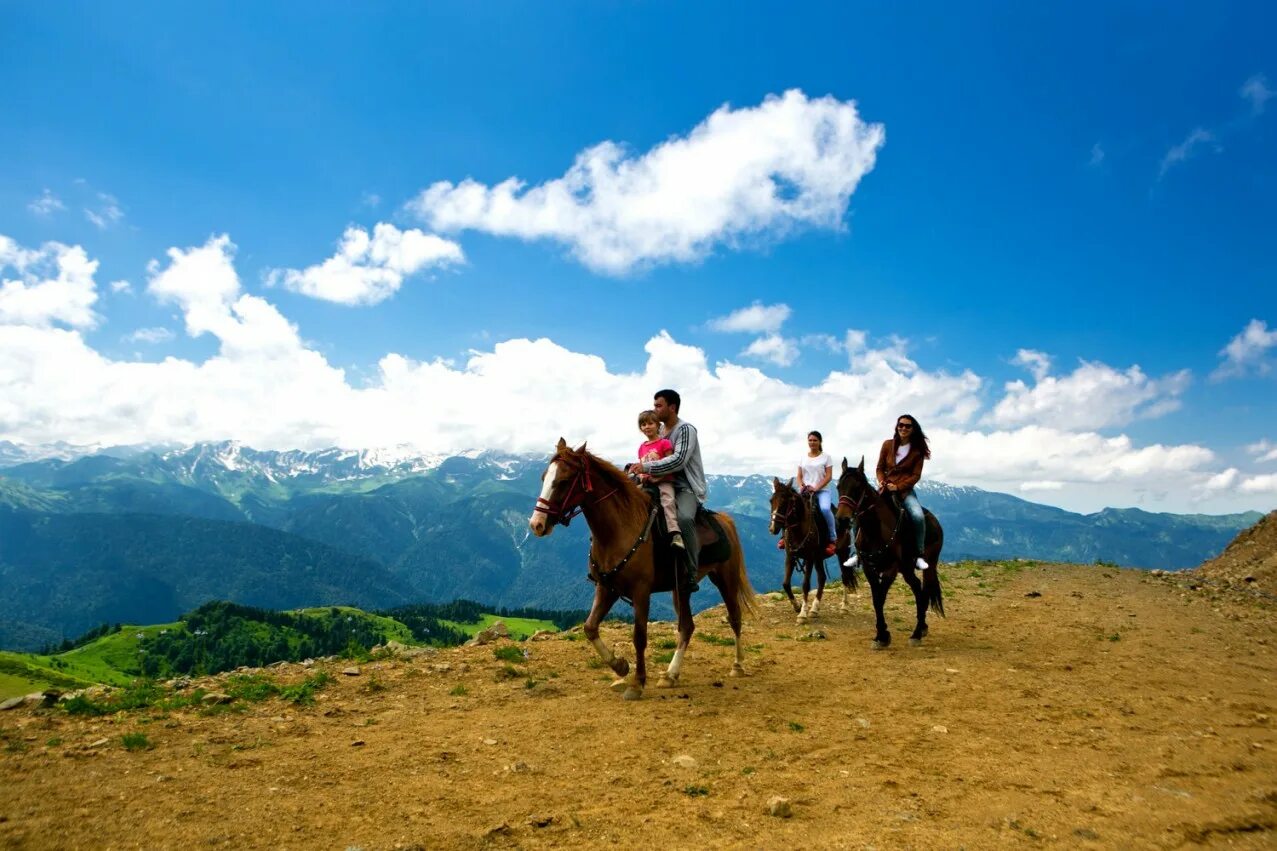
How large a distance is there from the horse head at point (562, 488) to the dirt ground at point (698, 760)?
2.82 m

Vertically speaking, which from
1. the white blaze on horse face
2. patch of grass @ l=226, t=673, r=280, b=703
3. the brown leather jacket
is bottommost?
patch of grass @ l=226, t=673, r=280, b=703

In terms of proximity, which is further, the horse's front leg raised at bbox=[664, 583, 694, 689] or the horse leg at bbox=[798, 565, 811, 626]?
the horse leg at bbox=[798, 565, 811, 626]

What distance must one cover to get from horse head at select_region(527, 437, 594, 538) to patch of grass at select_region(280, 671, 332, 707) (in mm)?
4680

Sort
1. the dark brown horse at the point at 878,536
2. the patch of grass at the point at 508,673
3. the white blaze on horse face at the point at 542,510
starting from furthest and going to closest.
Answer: the dark brown horse at the point at 878,536 < the patch of grass at the point at 508,673 < the white blaze on horse face at the point at 542,510

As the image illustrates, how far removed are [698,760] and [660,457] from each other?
16.3ft

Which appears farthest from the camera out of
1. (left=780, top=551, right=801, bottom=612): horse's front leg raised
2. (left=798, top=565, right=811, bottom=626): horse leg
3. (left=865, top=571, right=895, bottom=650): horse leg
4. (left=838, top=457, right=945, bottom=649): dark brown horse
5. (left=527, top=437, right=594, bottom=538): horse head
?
(left=780, top=551, right=801, bottom=612): horse's front leg raised

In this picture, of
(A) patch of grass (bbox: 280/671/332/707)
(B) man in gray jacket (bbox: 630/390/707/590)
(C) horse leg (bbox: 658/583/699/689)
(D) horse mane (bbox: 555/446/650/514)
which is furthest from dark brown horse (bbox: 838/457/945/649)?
(A) patch of grass (bbox: 280/671/332/707)

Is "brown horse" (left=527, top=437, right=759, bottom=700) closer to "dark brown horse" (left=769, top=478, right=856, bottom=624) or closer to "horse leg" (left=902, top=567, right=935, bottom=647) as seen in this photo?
"horse leg" (left=902, top=567, right=935, bottom=647)

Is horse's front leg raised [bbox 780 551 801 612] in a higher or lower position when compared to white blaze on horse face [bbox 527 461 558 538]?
lower

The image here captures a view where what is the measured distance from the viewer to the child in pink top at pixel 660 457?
10.3 metres

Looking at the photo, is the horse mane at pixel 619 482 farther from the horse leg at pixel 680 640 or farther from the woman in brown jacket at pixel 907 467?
the woman in brown jacket at pixel 907 467

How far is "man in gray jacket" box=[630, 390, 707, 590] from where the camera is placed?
1047 cm

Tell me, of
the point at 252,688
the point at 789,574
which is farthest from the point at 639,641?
the point at 789,574

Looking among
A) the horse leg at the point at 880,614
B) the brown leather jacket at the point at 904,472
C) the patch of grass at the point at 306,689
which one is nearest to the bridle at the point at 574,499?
the patch of grass at the point at 306,689
